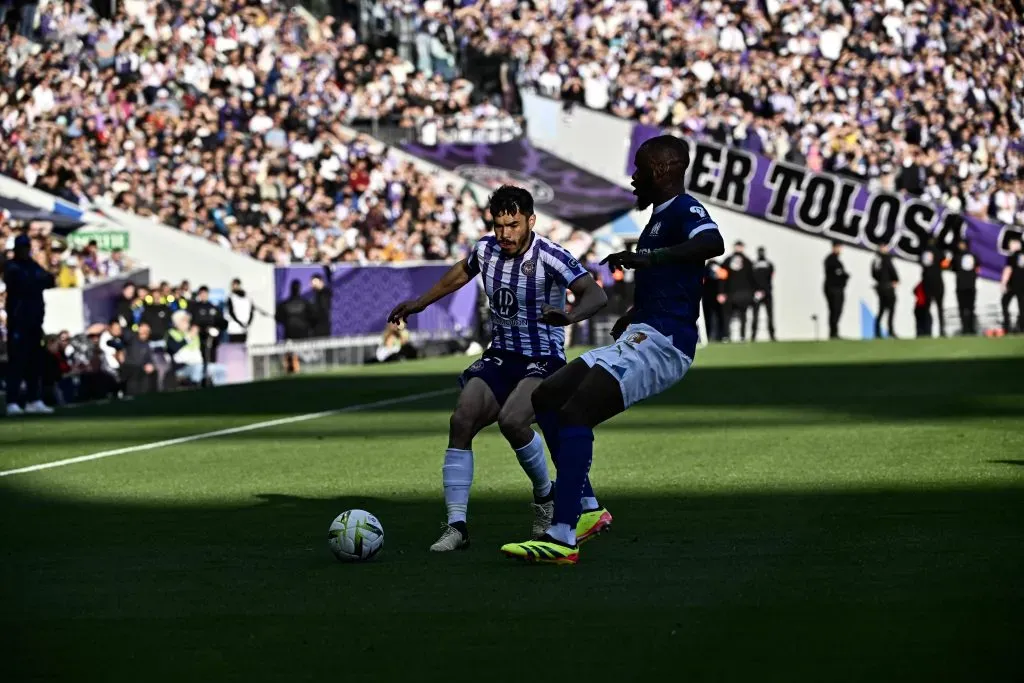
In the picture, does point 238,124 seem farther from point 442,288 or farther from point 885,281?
point 442,288

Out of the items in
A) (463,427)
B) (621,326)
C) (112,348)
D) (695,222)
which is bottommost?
(463,427)

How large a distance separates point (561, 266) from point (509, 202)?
0.45 metres

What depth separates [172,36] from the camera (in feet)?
136

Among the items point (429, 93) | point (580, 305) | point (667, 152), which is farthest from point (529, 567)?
point (429, 93)

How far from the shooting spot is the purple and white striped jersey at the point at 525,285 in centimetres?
966

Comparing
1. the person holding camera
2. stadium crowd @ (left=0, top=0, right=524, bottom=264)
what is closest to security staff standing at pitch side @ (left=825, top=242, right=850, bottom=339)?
stadium crowd @ (left=0, top=0, right=524, bottom=264)

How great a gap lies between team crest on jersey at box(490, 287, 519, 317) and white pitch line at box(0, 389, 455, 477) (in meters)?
6.41

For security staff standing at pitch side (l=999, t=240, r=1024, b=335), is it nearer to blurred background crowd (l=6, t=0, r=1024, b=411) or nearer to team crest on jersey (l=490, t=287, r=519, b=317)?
blurred background crowd (l=6, t=0, r=1024, b=411)

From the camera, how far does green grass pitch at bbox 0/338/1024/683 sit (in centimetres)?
638

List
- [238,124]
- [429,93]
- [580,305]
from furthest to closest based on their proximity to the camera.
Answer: [429,93] → [238,124] → [580,305]

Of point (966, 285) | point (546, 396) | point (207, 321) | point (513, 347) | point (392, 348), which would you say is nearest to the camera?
point (546, 396)

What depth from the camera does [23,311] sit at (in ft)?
72.5

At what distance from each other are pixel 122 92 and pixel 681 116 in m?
12.4

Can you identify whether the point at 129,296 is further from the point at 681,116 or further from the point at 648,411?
the point at 681,116
